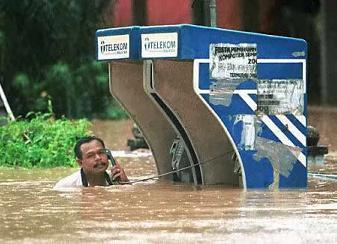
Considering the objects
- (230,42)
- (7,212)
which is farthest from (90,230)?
(230,42)

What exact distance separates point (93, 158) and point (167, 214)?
230 centimetres

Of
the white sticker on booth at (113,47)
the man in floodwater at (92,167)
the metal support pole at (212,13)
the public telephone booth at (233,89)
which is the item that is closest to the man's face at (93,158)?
the man in floodwater at (92,167)

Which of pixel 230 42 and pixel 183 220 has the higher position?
pixel 230 42

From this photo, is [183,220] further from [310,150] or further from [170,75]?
[310,150]

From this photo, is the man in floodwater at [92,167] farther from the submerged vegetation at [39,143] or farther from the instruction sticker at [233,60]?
the submerged vegetation at [39,143]

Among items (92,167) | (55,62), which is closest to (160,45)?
(92,167)

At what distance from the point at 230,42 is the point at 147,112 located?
208 centimetres

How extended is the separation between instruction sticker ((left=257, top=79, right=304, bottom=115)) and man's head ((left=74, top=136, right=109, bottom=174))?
1.61 metres

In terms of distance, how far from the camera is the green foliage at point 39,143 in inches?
591

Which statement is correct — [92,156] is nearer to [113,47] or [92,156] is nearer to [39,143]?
[113,47]

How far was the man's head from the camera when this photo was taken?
10352mm

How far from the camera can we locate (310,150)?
13922 millimetres

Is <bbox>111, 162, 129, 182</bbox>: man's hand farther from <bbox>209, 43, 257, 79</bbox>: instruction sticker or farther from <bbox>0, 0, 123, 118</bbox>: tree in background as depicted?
<bbox>0, 0, 123, 118</bbox>: tree in background

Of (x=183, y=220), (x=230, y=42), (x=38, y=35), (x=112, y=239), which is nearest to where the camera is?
(x=112, y=239)
